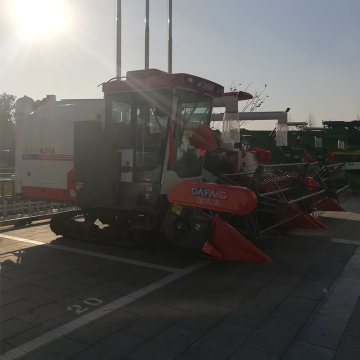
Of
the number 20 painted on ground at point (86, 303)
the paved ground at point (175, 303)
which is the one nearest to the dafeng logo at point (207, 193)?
the paved ground at point (175, 303)

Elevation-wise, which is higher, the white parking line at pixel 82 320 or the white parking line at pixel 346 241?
the white parking line at pixel 346 241

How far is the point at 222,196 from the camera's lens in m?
5.43

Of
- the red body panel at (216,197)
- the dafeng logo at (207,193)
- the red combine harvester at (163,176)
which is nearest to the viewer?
the red body panel at (216,197)

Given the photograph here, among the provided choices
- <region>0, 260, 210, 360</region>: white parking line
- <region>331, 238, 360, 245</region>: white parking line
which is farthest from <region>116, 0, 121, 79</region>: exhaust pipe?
<region>0, 260, 210, 360</region>: white parking line

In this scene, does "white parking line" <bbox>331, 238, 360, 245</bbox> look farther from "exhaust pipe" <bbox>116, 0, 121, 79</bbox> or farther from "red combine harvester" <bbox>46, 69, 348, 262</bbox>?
"exhaust pipe" <bbox>116, 0, 121, 79</bbox>

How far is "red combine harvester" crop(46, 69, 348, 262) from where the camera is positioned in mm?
5676

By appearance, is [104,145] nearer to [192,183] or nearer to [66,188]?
[66,188]

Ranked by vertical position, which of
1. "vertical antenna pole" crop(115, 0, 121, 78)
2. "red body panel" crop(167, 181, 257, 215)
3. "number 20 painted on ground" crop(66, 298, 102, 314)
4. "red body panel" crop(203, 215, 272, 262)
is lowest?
"number 20 painted on ground" crop(66, 298, 102, 314)

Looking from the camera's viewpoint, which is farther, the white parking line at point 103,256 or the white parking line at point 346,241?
the white parking line at point 346,241

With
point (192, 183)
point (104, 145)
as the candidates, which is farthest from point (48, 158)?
point (192, 183)

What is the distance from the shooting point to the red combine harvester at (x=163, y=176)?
568 centimetres

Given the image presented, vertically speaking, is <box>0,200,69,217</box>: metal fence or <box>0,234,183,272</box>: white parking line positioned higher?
<box>0,200,69,217</box>: metal fence

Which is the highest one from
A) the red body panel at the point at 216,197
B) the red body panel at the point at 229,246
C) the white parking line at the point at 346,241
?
the red body panel at the point at 216,197

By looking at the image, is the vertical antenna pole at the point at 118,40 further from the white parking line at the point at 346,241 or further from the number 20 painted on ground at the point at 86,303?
the number 20 painted on ground at the point at 86,303
